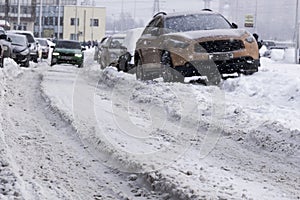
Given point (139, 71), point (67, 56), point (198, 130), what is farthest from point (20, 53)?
point (198, 130)

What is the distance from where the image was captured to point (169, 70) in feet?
47.0

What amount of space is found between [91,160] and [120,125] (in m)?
2.17

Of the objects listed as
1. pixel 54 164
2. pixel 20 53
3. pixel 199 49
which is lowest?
pixel 54 164

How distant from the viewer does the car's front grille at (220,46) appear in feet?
44.5

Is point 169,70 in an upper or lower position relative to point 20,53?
upper

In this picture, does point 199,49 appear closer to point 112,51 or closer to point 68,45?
point 112,51

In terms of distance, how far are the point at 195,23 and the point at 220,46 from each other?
1.73 m

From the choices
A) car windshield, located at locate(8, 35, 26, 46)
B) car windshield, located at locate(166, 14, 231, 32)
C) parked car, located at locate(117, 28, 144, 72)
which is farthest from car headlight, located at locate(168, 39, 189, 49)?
car windshield, located at locate(8, 35, 26, 46)

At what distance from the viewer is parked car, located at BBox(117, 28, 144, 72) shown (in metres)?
21.2

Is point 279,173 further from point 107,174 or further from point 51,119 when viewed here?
point 51,119

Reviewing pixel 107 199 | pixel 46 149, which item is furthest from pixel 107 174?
pixel 46 149

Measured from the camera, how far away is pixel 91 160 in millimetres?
6605

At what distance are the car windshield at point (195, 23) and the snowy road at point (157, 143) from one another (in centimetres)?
264

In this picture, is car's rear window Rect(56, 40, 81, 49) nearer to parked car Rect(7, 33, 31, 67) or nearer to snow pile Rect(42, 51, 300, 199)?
parked car Rect(7, 33, 31, 67)
